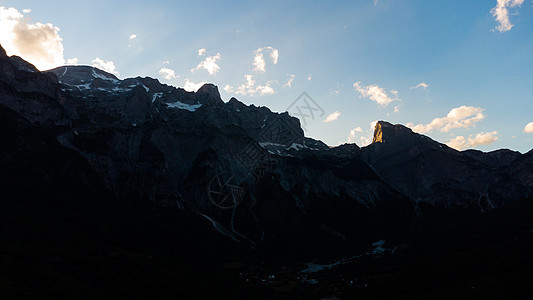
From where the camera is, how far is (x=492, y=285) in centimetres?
10394

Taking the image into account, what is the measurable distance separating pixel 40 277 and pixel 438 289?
121 metres

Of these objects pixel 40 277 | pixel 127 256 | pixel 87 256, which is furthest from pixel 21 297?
pixel 127 256

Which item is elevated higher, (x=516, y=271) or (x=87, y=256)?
(x=87, y=256)

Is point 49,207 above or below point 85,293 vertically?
above

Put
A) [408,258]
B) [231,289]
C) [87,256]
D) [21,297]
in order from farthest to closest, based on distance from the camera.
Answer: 1. [408,258]
2. [231,289]
3. [87,256]
4. [21,297]

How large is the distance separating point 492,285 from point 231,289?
289ft

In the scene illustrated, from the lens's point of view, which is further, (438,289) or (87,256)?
(438,289)

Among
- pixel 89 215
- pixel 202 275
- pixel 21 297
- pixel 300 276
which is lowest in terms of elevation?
pixel 300 276

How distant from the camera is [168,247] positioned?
530ft

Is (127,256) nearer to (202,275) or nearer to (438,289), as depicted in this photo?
(202,275)

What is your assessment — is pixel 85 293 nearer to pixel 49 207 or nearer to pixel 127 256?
pixel 127 256

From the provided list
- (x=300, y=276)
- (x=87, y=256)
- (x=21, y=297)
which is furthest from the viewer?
(x=300, y=276)

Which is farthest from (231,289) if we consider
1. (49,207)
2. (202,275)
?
(49,207)

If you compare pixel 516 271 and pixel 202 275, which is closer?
pixel 516 271
